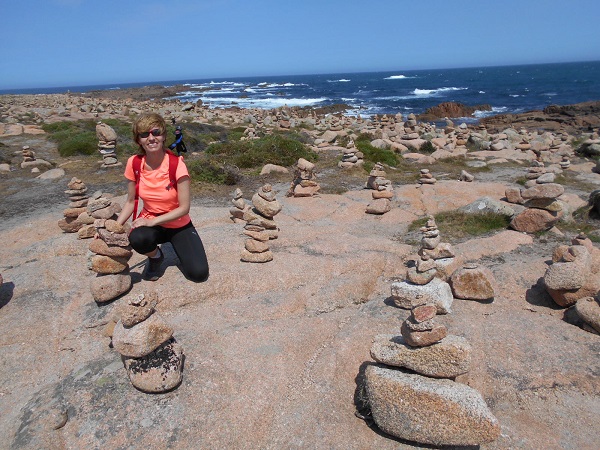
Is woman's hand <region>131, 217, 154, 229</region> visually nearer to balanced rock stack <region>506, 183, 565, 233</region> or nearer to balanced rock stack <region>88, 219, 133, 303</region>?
balanced rock stack <region>88, 219, 133, 303</region>

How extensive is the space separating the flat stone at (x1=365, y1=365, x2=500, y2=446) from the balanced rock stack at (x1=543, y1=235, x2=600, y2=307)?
3322 mm

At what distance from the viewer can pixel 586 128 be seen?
34.2m

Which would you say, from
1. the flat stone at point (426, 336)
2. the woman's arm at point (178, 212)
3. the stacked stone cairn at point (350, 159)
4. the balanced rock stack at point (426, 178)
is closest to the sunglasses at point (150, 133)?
the woman's arm at point (178, 212)

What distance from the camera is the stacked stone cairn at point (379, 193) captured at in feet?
37.4

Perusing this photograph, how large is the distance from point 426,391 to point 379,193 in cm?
845

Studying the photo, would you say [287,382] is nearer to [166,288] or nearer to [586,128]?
[166,288]

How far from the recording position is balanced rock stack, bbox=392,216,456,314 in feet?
20.1

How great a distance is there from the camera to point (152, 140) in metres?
5.80

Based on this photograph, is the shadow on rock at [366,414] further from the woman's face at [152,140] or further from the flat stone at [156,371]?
the woman's face at [152,140]

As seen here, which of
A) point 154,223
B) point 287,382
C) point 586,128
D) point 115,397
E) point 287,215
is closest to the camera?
point 115,397

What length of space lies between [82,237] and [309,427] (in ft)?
20.7

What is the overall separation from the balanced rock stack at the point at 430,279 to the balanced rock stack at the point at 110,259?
4056 mm

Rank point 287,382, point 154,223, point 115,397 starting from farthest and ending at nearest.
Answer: point 154,223 → point 287,382 → point 115,397

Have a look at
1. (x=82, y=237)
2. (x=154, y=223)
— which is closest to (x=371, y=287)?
(x=154, y=223)
